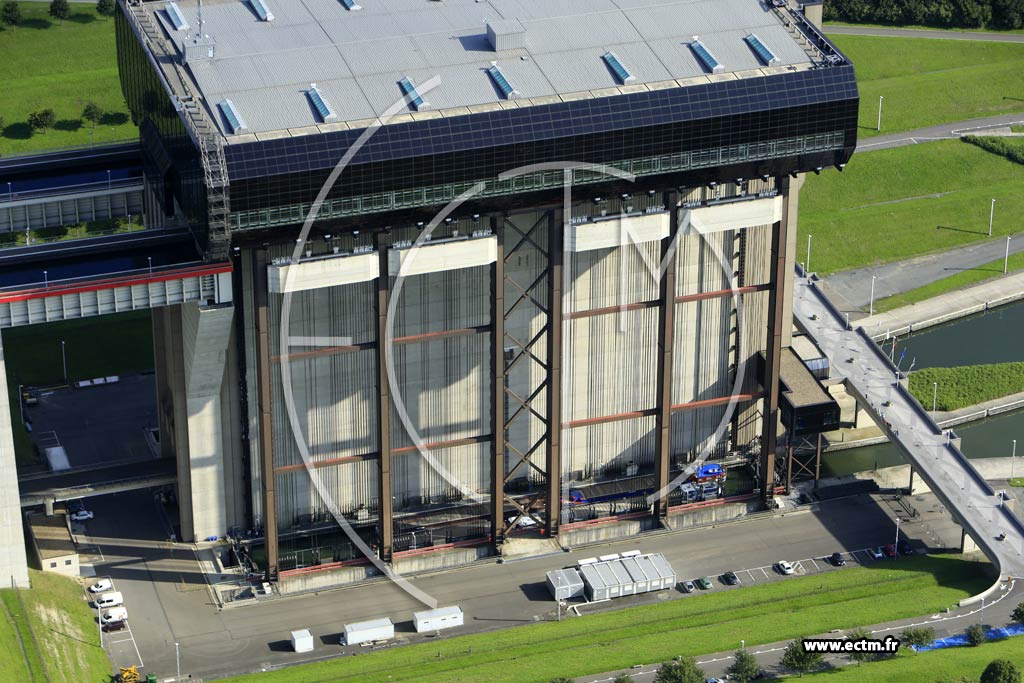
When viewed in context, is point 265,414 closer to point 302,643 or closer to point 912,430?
point 302,643

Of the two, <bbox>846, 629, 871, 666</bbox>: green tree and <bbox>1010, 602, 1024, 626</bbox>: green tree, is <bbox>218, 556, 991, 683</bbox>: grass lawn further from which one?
<bbox>1010, 602, 1024, 626</bbox>: green tree

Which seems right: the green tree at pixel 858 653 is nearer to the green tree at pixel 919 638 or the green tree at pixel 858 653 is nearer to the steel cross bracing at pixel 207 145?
the green tree at pixel 919 638

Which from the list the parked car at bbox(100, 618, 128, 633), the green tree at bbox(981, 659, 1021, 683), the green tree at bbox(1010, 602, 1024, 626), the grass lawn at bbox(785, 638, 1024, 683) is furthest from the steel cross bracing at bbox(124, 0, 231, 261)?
the green tree at bbox(1010, 602, 1024, 626)

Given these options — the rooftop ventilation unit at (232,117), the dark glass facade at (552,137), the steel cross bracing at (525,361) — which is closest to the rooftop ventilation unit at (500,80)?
the dark glass facade at (552,137)

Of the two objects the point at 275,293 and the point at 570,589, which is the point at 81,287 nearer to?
the point at 275,293

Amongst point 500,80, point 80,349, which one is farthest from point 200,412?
point 80,349

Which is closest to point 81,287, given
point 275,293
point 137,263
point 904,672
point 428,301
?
point 137,263
